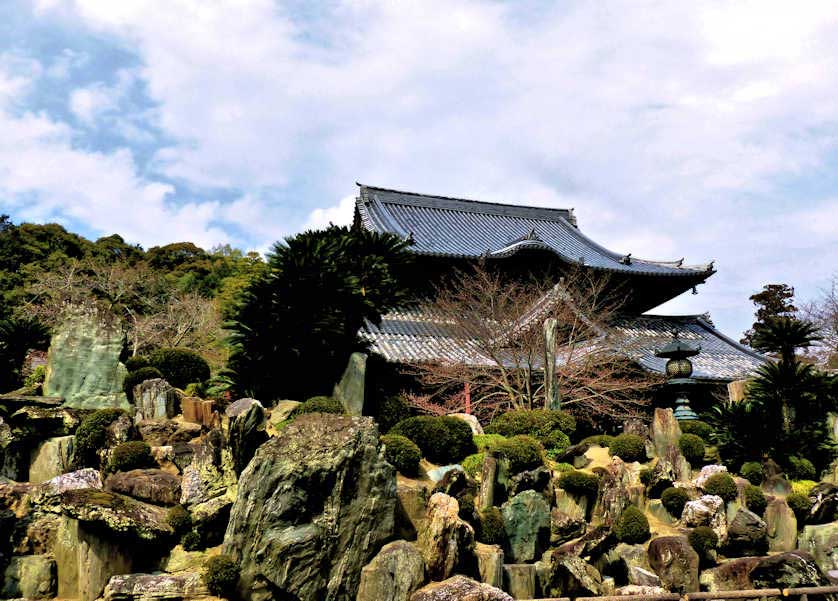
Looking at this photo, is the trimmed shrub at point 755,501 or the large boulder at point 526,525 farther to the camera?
the trimmed shrub at point 755,501

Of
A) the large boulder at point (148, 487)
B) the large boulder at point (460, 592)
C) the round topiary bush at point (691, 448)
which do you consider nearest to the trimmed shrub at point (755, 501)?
the round topiary bush at point (691, 448)

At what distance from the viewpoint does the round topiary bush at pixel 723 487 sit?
40.6 feet

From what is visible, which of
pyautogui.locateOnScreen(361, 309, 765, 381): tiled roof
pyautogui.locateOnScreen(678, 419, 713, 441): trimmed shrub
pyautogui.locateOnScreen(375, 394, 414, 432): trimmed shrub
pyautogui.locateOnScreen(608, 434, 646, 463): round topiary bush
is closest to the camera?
pyautogui.locateOnScreen(608, 434, 646, 463): round topiary bush

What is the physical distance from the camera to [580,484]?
12.0 meters

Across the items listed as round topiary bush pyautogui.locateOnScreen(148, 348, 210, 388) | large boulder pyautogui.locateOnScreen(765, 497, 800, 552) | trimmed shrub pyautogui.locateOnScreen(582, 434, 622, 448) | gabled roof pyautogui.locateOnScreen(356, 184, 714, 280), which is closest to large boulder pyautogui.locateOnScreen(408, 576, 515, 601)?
large boulder pyautogui.locateOnScreen(765, 497, 800, 552)

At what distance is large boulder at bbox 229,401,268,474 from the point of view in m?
10.2

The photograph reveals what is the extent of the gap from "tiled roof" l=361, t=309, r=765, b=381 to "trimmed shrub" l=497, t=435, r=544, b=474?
540 cm

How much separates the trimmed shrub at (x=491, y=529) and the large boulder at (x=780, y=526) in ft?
17.5

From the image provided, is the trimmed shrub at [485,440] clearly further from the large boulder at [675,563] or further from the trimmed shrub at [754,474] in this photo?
the trimmed shrub at [754,474]

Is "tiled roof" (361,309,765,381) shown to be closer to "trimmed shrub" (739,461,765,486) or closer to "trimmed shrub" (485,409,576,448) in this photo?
"trimmed shrub" (485,409,576,448)

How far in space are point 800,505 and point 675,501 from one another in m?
2.40

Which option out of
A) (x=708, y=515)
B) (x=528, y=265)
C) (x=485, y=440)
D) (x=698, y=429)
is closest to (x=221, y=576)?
(x=485, y=440)

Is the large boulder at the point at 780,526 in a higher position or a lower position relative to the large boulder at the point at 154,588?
higher

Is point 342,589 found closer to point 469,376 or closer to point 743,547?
point 743,547
